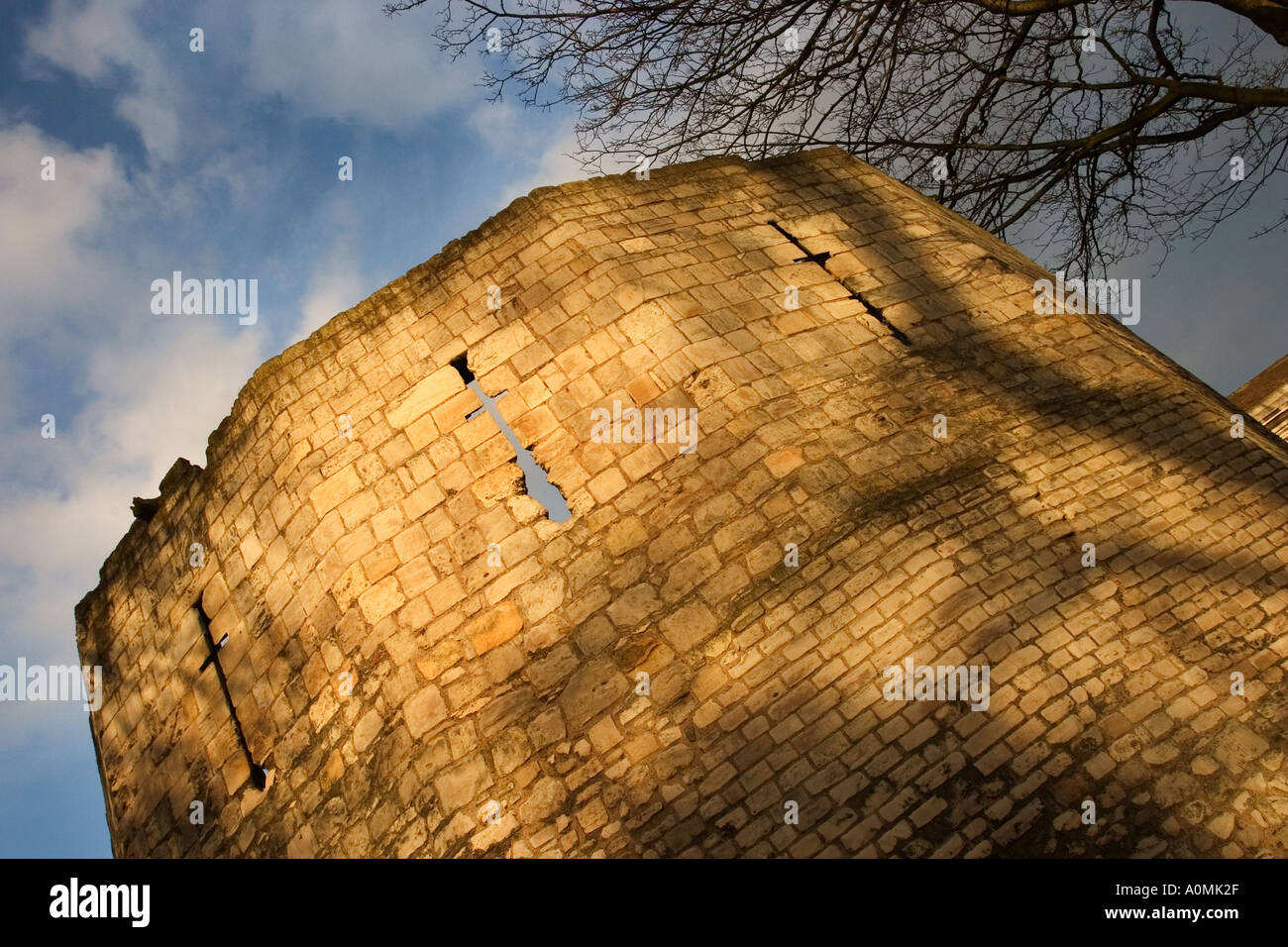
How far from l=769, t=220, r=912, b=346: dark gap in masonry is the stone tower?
0.10ft

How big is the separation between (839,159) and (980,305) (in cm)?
192

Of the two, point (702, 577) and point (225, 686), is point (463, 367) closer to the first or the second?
point (702, 577)

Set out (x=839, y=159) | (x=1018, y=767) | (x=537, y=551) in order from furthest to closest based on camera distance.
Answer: (x=839, y=159)
(x=537, y=551)
(x=1018, y=767)

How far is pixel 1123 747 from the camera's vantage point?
4105mm

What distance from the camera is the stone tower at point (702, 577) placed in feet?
13.4

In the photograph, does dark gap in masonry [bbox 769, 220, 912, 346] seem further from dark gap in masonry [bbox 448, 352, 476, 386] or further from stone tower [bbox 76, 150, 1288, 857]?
dark gap in masonry [bbox 448, 352, 476, 386]

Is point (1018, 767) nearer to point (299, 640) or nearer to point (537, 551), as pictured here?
point (537, 551)

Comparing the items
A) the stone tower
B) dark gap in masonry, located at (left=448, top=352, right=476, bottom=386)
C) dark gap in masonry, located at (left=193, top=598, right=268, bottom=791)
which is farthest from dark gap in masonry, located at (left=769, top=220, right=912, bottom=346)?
dark gap in masonry, located at (left=193, top=598, right=268, bottom=791)

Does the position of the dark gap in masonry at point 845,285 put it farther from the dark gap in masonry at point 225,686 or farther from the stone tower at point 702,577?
the dark gap in masonry at point 225,686

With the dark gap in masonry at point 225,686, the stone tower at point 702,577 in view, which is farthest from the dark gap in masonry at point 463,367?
the dark gap in masonry at point 225,686

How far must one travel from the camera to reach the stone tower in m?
4.09

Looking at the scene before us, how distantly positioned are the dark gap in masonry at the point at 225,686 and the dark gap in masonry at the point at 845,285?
4.66 m
